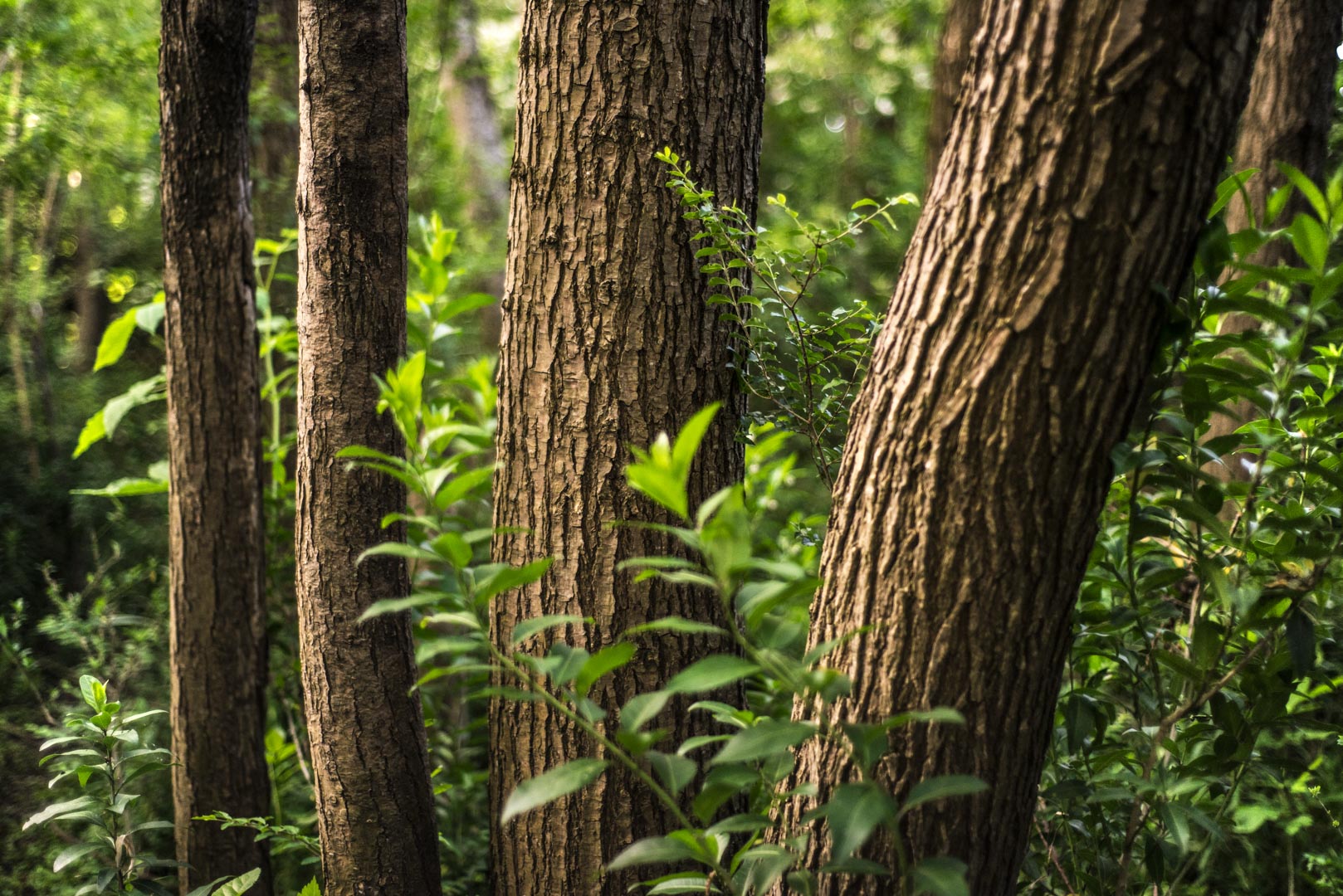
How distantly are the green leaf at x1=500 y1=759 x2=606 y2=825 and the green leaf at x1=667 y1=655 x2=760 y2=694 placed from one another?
15 cm

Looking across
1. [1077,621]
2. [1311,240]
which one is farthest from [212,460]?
[1311,240]

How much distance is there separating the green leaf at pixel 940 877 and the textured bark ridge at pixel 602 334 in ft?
1.97

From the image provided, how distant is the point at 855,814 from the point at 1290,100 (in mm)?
3251

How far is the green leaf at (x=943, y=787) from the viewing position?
0.98m

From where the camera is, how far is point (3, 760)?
2.73m

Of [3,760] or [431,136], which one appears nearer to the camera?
[3,760]

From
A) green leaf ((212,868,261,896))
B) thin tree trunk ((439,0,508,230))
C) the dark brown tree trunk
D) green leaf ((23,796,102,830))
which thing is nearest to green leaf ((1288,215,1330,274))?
the dark brown tree trunk

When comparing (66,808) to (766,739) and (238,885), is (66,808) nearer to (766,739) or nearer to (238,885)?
(238,885)

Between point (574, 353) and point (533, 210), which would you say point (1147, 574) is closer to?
point (574, 353)

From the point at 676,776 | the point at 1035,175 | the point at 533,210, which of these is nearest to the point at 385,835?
the point at 676,776

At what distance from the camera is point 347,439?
1564mm

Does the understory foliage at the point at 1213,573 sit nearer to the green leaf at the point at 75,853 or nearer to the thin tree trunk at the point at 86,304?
the green leaf at the point at 75,853

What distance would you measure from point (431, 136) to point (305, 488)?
383 centimetres

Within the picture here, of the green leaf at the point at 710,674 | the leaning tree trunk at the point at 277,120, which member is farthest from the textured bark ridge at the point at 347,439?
the leaning tree trunk at the point at 277,120
